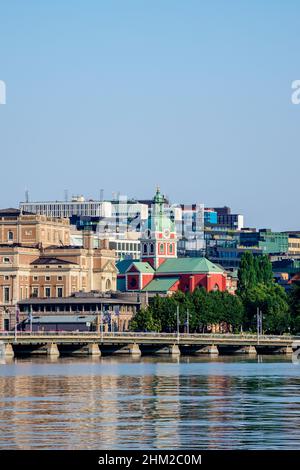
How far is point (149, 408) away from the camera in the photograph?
361ft

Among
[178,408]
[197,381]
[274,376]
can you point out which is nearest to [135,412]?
[178,408]

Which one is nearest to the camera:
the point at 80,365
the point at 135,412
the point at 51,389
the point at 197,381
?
the point at 135,412

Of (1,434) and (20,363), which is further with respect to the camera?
(20,363)

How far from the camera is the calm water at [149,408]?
8975cm

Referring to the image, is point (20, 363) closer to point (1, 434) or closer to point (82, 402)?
point (82, 402)

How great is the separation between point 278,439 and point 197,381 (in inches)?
2104

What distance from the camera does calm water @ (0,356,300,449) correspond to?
89750mm

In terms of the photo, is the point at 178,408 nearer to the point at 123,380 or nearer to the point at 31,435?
the point at 31,435

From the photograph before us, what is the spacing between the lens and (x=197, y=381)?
143 meters

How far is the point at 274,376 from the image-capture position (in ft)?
500
